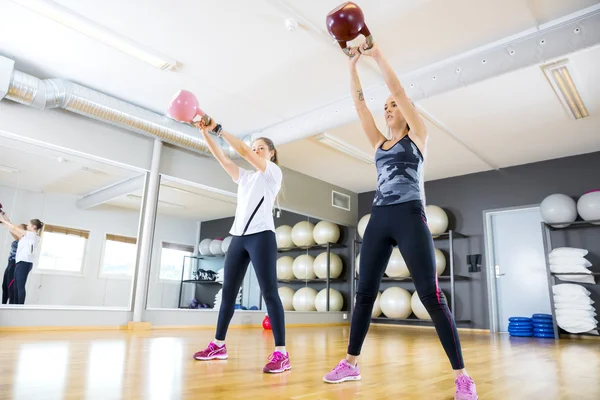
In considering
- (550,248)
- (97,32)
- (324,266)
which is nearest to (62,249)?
(97,32)

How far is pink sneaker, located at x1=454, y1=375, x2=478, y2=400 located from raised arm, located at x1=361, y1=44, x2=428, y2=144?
0.96m

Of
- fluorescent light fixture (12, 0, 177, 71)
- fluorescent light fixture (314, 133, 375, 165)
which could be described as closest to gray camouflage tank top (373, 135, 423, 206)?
fluorescent light fixture (12, 0, 177, 71)

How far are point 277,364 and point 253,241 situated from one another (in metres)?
0.62

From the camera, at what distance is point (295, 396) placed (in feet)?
4.83

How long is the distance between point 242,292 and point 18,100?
12.2 ft

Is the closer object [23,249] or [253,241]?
[253,241]

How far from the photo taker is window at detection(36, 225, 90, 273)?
14.6ft

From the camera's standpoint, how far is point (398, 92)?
1.71 meters

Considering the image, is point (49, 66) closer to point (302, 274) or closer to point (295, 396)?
point (295, 396)

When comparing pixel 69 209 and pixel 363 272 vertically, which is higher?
pixel 69 209

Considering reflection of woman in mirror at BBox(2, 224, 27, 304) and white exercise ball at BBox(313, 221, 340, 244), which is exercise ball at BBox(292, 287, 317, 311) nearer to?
white exercise ball at BBox(313, 221, 340, 244)

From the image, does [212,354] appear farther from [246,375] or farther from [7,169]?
[7,169]

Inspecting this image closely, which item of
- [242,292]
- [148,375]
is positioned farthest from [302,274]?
[148,375]

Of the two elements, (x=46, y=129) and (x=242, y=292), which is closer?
(x=46, y=129)
